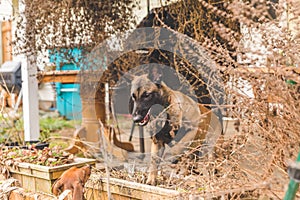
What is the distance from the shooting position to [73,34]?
10.3 feet

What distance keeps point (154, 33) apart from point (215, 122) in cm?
94

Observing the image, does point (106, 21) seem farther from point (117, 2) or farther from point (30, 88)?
point (30, 88)

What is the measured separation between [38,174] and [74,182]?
45 centimetres

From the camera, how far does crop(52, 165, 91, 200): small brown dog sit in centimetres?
198

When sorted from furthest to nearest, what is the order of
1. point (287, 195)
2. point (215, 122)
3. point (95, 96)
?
point (95, 96) < point (215, 122) < point (287, 195)

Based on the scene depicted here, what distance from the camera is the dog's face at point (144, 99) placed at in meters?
2.25

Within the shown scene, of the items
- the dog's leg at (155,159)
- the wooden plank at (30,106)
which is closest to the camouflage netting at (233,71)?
the dog's leg at (155,159)

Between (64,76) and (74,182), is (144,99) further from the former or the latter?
(64,76)

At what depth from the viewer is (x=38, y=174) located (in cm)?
238

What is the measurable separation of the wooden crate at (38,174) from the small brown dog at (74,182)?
0.63ft

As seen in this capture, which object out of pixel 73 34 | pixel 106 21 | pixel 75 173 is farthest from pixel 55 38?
pixel 75 173

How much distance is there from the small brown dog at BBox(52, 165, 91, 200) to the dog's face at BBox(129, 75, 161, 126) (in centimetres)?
40

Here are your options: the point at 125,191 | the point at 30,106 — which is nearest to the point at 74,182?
the point at 125,191

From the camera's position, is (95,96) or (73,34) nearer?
(73,34)
